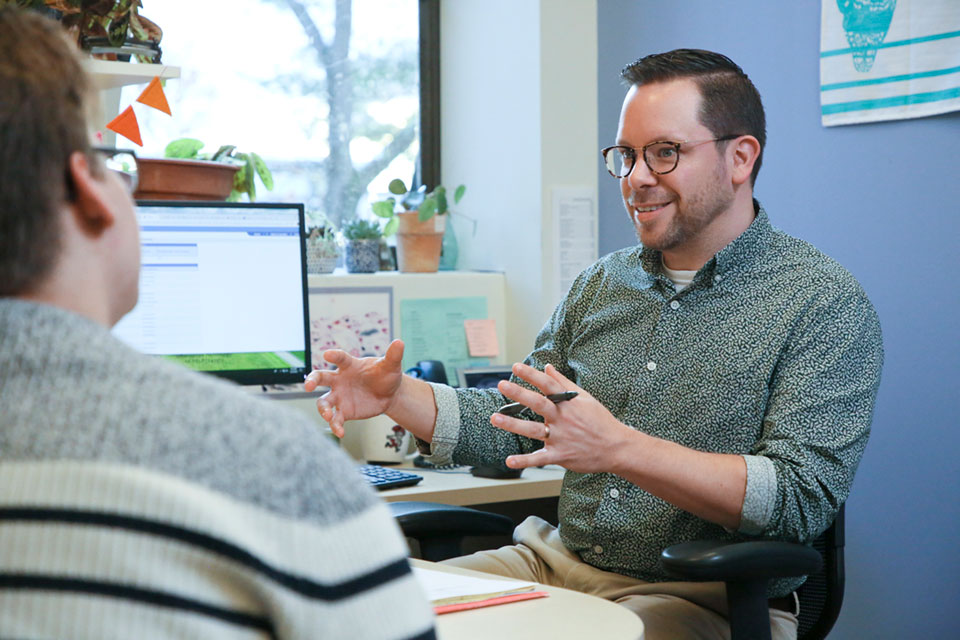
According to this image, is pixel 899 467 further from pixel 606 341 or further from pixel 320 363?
pixel 320 363

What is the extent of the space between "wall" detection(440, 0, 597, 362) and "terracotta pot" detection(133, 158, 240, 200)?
84cm

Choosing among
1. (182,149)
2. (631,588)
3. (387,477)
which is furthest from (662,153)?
(182,149)

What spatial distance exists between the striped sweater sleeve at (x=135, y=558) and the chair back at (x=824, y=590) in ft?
3.71

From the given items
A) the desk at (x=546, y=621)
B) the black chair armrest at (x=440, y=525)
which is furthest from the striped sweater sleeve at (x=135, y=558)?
the black chair armrest at (x=440, y=525)

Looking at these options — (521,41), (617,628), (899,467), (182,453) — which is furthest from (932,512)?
(182,453)

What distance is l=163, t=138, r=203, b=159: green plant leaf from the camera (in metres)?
2.37

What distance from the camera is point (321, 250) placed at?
2.51m

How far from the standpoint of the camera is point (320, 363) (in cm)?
241

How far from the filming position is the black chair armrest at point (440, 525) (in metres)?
1.64

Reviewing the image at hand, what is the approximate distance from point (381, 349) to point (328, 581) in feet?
6.26

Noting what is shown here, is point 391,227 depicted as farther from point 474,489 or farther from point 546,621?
point 546,621

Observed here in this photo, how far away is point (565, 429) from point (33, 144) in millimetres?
903

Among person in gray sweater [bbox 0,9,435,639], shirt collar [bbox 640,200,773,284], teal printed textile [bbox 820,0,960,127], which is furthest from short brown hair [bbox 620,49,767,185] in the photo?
person in gray sweater [bbox 0,9,435,639]

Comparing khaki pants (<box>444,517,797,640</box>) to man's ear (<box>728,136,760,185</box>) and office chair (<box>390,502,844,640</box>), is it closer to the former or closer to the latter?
office chair (<box>390,502,844,640</box>)
